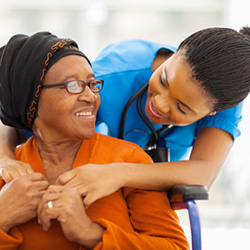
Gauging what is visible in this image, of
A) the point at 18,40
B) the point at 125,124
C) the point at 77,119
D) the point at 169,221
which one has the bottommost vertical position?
the point at 169,221

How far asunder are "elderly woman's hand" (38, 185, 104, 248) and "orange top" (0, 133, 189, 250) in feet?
0.15

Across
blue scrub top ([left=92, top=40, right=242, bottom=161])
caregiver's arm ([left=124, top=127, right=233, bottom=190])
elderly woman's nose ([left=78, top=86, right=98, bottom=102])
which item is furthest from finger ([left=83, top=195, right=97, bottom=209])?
blue scrub top ([left=92, top=40, right=242, bottom=161])

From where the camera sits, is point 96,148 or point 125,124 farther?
point 125,124

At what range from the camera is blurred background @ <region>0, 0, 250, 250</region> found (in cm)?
472

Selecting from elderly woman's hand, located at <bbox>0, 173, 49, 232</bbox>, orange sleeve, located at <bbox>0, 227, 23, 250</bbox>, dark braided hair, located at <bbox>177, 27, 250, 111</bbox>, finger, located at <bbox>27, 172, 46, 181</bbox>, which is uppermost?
dark braided hair, located at <bbox>177, 27, 250, 111</bbox>

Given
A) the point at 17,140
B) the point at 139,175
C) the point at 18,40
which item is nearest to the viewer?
the point at 139,175

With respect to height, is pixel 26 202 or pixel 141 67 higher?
pixel 141 67

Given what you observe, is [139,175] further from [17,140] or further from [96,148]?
[17,140]

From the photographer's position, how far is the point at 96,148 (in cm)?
150

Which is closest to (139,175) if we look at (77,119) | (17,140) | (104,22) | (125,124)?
(77,119)

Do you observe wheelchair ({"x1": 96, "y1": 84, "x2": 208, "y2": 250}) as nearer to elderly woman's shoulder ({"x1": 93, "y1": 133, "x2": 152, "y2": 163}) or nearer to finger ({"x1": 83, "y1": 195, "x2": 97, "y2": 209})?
elderly woman's shoulder ({"x1": 93, "y1": 133, "x2": 152, "y2": 163})

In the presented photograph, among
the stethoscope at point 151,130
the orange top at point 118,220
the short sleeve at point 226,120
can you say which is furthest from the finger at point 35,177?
the short sleeve at point 226,120

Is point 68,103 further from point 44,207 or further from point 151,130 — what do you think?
point 151,130

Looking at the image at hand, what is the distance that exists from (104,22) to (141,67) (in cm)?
327
